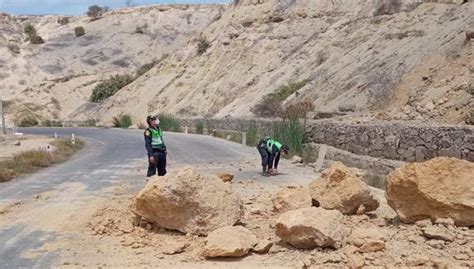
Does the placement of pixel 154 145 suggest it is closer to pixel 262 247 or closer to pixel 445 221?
pixel 262 247

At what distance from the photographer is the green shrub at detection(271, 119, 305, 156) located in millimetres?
20284

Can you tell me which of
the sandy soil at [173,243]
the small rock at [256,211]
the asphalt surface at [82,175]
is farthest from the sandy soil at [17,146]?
the small rock at [256,211]

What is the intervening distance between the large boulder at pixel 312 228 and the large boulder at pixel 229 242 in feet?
1.52

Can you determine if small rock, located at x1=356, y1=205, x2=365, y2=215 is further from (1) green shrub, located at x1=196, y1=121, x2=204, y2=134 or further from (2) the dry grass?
(1) green shrub, located at x1=196, y1=121, x2=204, y2=134

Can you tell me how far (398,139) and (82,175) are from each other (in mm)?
8724

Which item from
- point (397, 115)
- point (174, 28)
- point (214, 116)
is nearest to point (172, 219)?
point (397, 115)

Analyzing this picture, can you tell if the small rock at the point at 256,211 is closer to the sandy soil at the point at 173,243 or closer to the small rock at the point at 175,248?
the sandy soil at the point at 173,243

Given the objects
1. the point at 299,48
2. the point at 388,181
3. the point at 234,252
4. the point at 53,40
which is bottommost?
the point at 234,252

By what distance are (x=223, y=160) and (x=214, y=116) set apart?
2156 cm

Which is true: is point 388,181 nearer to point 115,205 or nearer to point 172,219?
point 172,219

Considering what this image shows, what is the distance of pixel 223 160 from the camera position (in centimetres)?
2014

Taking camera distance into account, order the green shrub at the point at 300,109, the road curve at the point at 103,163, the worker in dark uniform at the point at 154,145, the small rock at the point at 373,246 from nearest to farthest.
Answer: the small rock at the point at 373,246 < the worker in dark uniform at the point at 154,145 < the road curve at the point at 103,163 < the green shrub at the point at 300,109

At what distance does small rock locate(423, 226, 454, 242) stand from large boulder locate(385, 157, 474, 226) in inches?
12.8

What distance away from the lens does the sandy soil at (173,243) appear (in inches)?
275
